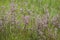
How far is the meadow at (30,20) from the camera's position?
4453mm

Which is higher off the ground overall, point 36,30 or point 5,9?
point 5,9

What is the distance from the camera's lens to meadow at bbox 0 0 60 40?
4453 millimetres

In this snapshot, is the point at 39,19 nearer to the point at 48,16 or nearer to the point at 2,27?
the point at 48,16

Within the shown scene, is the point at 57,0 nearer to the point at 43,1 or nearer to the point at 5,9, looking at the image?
the point at 43,1

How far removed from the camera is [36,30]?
14.6ft

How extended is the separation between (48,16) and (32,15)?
246mm

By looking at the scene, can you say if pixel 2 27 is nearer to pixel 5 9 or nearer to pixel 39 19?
pixel 5 9

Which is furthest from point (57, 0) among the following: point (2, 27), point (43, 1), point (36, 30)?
point (2, 27)

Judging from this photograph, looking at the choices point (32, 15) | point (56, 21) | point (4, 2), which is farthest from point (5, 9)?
point (56, 21)

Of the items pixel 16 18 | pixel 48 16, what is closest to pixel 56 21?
pixel 48 16

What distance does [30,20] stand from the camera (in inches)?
177

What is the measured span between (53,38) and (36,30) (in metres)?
0.28

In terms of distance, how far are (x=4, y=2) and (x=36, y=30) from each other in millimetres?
667

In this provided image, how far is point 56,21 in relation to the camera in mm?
4523
